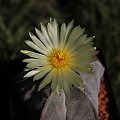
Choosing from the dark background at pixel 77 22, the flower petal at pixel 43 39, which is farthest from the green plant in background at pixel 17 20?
the flower petal at pixel 43 39

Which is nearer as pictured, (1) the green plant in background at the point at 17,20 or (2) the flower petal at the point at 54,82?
(2) the flower petal at the point at 54,82

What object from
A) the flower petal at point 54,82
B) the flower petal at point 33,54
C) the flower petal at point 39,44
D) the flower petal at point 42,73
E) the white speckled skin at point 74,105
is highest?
the flower petal at point 39,44

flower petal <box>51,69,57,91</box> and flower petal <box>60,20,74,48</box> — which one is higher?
flower petal <box>60,20,74,48</box>

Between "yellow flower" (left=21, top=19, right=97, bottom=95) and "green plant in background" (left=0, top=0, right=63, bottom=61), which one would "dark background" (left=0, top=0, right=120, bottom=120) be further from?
"yellow flower" (left=21, top=19, right=97, bottom=95)

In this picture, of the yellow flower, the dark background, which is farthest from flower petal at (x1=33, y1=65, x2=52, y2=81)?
the dark background

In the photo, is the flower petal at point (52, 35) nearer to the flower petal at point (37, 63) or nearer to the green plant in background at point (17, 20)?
the flower petal at point (37, 63)

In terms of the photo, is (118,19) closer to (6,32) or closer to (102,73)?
(6,32)

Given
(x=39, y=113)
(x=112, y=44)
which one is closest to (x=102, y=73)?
(x=39, y=113)

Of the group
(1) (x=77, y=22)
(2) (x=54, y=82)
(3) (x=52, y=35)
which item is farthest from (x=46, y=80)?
(1) (x=77, y=22)
